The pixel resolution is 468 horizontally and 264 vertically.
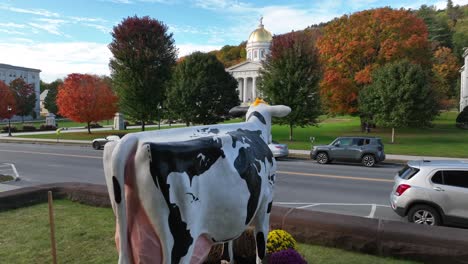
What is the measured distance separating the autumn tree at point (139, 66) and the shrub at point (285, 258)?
117 ft

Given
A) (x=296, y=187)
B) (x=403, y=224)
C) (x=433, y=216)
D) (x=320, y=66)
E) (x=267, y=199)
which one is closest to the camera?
(x=267, y=199)

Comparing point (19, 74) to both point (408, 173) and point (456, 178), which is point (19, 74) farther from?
point (456, 178)

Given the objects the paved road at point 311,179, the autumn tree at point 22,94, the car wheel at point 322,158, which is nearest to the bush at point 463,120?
the paved road at point 311,179

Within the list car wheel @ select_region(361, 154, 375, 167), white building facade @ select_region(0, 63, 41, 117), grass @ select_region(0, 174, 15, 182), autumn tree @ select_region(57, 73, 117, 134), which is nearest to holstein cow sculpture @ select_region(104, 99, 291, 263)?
grass @ select_region(0, 174, 15, 182)

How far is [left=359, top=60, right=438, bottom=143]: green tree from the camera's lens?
1172 inches

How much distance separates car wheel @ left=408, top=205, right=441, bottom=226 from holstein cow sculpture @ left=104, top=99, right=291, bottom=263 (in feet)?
22.6

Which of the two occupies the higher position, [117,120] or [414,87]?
[414,87]

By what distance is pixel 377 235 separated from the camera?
6.29 m

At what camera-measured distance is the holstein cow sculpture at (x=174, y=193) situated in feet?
9.45

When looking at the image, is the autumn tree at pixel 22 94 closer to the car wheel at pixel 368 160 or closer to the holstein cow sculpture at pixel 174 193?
the car wheel at pixel 368 160

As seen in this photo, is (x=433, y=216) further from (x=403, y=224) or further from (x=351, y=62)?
(x=351, y=62)

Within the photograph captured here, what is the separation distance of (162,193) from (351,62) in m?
41.6

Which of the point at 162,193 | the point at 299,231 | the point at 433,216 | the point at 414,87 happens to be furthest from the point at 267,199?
the point at 414,87

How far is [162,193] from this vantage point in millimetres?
2885
